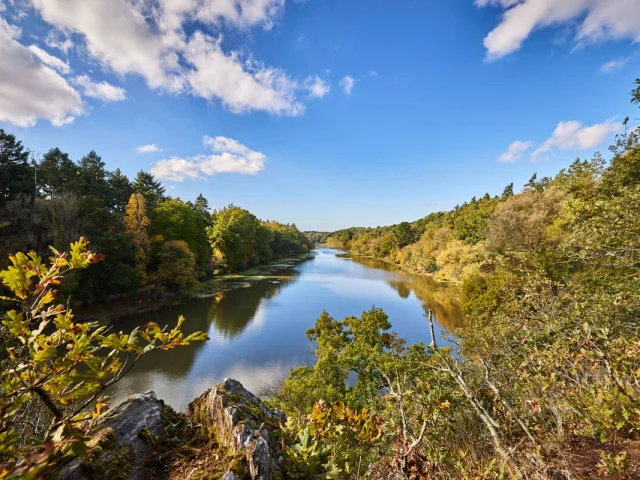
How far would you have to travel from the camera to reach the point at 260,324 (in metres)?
20.8

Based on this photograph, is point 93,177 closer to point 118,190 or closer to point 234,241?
point 118,190

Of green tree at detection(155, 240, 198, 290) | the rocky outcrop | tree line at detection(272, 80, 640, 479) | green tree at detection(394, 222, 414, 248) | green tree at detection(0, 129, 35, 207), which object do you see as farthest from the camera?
green tree at detection(394, 222, 414, 248)

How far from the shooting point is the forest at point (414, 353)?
1333mm

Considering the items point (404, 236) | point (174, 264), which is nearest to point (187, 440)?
point (174, 264)

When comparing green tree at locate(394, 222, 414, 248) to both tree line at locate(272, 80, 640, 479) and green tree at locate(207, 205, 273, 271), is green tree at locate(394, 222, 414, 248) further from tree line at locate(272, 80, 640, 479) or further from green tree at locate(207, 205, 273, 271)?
tree line at locate(272, 80, 640, 479)

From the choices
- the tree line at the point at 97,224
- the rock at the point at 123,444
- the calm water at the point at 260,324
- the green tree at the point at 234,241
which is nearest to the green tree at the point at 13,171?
the tree line at the point at 97,224

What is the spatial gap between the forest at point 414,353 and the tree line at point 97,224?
148 mm

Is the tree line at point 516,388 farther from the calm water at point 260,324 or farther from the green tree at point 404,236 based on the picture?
the green tree at point 404,236

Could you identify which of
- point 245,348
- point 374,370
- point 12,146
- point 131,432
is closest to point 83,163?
point 12,146

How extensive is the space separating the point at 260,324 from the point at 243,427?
19.8 m

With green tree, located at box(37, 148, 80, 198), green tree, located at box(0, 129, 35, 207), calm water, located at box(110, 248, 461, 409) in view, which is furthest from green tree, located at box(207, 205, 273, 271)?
green tree, located at box(0, 129, 35, 207)

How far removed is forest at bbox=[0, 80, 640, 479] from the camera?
1.33 meters

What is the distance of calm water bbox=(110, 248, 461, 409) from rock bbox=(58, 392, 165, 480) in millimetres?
4952

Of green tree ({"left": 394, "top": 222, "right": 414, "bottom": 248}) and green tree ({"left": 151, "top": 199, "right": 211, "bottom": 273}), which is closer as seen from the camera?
green tree ({"left": 151, "top": 199, "right": 211, "bottom": 273})
